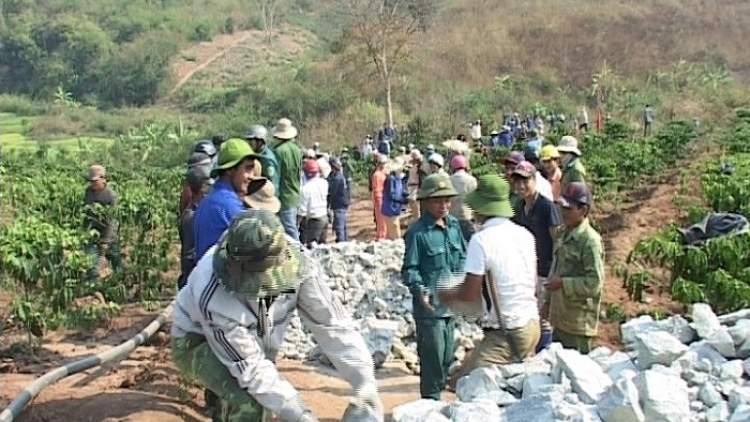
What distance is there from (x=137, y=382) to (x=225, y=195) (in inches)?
71.1

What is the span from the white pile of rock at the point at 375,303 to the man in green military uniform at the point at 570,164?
1.48 m

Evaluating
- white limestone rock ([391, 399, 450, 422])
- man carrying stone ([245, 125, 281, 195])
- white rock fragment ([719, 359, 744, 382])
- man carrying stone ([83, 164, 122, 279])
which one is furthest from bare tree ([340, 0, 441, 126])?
white rock fragment ([719, 359, 744, 382])

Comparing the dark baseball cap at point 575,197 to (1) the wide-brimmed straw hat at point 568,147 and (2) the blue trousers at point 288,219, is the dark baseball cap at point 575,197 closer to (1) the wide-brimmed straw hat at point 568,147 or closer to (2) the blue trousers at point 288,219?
(1) the wide-brimmed straw hat at point 568,147

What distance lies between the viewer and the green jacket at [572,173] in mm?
7160

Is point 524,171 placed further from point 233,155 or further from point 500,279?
point 233,155

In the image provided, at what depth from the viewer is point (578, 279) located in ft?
17.2

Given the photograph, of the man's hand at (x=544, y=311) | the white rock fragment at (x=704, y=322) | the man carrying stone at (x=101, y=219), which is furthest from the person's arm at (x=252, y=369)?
the man carrying stone at (x=101, y=219)

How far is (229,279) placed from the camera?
11.0ft

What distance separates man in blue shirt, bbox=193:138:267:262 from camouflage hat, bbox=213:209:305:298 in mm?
1627

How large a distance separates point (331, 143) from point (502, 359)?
29418 mm

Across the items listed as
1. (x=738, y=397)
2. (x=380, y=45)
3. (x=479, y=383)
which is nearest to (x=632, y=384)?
(x=738, y=397)

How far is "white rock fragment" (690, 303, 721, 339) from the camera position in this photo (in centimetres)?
462

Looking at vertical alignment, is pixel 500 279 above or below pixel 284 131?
below

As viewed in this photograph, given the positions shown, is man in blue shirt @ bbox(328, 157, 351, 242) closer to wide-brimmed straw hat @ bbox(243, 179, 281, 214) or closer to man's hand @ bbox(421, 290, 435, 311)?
wide-brimmed straw hat @ bbox(243, 179, 281, 214)
